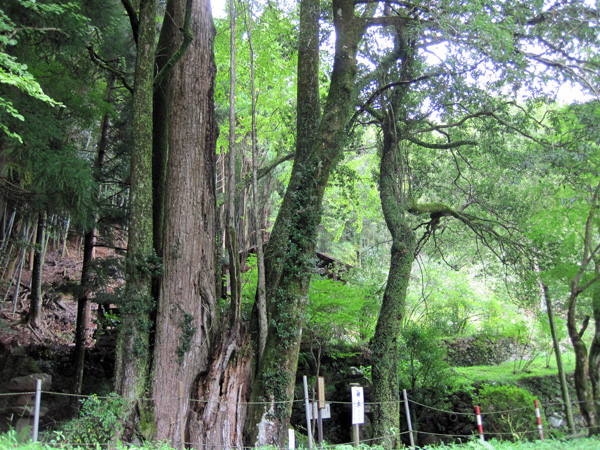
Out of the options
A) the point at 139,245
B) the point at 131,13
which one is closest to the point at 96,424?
the point at 139,245

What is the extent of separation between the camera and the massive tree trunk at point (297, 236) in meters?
6.58

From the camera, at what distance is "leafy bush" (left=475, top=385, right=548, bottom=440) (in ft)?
34.3

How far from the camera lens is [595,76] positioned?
7.86 meters

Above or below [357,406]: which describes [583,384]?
above

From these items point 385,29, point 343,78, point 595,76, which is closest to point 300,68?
point 343,78

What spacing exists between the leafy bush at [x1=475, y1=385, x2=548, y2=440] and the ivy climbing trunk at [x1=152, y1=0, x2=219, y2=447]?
24.2 ft

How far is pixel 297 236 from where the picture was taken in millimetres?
7363

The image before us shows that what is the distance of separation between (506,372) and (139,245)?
12.0 m

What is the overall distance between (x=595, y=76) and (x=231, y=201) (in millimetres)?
6549

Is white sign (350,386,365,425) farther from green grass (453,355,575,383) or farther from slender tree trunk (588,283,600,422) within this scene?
green grass (453,355,575,383)

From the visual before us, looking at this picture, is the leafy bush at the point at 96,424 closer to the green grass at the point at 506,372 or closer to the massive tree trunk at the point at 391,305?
the massive tree trunk at the point at 391,305

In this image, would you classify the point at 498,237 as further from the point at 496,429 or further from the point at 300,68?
the point at 300,68

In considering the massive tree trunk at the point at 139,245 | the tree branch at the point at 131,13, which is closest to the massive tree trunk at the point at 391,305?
the massive tree trunk at the point at 139,245

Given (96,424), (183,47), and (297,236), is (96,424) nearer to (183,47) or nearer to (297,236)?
(297,236)
